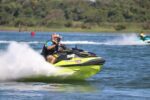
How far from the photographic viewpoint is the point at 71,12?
146 meters

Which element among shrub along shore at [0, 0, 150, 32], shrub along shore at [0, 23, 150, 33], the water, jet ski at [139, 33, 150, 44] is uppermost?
the water

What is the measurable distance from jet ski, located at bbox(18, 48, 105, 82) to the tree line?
105644mm

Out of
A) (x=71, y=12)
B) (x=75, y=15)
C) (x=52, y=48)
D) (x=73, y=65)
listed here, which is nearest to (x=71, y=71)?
(x=73, y=65)

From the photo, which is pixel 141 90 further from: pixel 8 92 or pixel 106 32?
pixel 106 32

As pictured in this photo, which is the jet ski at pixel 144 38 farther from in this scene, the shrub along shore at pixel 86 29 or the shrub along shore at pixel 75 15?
the shrub along shore at pixel 86 29

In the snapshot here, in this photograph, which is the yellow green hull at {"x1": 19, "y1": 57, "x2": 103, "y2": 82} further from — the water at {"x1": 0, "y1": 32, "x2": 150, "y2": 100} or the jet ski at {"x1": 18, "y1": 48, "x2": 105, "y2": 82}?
the water at {"x1": 0, "y1": 32, "x2": 150, "y2": 100}

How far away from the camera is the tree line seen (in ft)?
431

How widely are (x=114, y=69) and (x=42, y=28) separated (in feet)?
338

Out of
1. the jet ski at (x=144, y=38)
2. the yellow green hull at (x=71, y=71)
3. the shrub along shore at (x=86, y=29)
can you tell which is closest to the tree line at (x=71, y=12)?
the shrub along shore at (x=86, y=29)

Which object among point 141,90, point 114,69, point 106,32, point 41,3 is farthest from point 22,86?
point 41,3

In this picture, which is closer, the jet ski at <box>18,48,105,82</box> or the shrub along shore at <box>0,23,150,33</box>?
the jet ski at <box>18,48,105,82</box>

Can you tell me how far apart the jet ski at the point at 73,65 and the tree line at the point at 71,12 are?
106m

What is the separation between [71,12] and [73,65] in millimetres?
125800

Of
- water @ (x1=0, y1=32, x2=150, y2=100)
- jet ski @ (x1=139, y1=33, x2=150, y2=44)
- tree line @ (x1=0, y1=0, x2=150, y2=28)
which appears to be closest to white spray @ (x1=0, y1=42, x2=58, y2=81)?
water @ (x1=0, y1=32, x2=150, y2=100)
